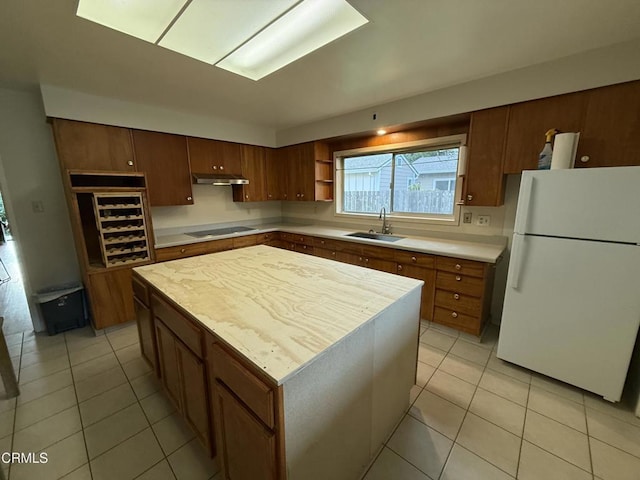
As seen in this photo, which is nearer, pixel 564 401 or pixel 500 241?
pixel 564 401

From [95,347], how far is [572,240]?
397 centimetres

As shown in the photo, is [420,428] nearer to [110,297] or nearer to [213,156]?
[110,297]

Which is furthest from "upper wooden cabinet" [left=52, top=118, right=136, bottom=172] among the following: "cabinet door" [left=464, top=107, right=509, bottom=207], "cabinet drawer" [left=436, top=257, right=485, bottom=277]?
"cabinet door" [left=464, top=107, right=509, bottom=207]

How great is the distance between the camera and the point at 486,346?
2.33 m

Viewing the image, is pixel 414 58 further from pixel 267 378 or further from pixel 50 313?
pixel 50 313

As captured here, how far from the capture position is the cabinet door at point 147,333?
1.67 m

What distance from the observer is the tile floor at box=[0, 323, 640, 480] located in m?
1.31

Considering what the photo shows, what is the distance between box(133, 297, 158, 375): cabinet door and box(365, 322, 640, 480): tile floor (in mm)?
1519

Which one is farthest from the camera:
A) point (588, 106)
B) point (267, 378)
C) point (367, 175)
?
point (367, 175)

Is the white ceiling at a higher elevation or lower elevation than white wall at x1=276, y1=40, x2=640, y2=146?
higher

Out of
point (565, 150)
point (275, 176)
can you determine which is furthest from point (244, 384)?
point (275, 176)

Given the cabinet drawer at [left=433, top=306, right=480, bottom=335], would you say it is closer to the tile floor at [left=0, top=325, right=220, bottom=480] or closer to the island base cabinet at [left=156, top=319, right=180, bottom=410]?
the tile floor at [left=0, top=325, right=220, bottom=480]

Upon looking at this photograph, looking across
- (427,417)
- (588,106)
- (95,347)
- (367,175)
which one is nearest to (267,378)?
(427,417)

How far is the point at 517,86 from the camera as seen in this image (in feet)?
6.89
